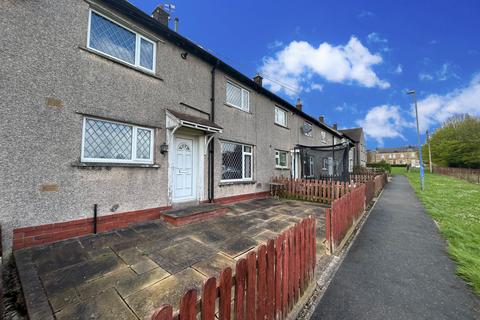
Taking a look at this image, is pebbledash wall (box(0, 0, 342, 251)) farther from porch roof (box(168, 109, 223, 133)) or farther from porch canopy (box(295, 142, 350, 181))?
porch canopy (box(295, 142, 350, 181))

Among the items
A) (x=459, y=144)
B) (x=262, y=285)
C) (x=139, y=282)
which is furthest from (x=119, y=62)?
(x=459, y=144)

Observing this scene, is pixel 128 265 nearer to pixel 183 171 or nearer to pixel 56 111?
pixel 56 111

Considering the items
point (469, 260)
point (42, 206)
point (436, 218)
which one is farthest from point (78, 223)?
point (436, 218)

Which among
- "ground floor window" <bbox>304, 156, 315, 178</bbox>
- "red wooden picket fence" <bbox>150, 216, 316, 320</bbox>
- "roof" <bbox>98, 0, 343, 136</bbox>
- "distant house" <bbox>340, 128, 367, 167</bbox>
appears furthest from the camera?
"distant house" <bbox>340, 128, 367, 167</bbox>

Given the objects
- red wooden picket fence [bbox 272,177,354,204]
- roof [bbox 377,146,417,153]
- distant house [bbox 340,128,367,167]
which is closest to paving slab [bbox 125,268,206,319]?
Answer: red wooden picket fence [bbox 272,177,354,204]

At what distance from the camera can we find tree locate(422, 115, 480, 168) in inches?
1236

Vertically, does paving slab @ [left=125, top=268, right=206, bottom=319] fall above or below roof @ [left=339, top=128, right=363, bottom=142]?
below

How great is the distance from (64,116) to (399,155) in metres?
107

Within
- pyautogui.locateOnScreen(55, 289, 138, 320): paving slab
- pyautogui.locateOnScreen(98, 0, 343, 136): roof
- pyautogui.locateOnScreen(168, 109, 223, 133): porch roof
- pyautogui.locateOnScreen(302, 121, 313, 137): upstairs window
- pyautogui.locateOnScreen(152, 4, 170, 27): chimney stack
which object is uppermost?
pyautogui.locateOnScreen(152, 4, 170, 27): chimney stack

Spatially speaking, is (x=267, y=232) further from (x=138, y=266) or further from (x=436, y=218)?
(x=436, y=218)

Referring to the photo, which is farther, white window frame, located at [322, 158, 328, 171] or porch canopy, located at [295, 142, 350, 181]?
white window frame, located at [322, 158, 328, 171]

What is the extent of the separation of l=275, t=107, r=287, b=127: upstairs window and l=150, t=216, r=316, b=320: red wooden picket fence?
9.31 m

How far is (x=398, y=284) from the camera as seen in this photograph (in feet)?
9.84

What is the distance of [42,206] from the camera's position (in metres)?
3.65
